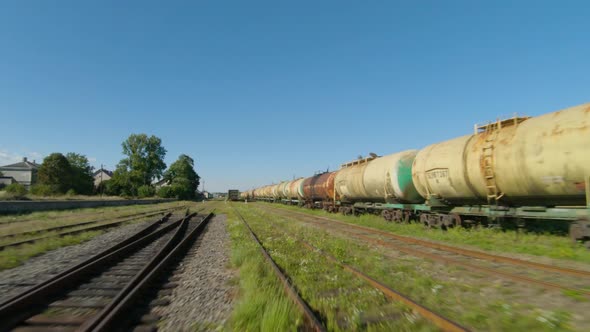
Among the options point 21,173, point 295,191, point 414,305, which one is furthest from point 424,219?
point 21,173

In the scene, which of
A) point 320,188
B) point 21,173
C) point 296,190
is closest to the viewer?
point 320,188

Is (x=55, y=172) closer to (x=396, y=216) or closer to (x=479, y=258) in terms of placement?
(x=396, y=216)

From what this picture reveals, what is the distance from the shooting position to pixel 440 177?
36.5 feet

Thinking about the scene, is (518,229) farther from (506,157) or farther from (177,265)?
(177,265)

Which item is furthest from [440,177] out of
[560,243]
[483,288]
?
[483,288]

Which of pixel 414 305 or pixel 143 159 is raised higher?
pixel 143 159

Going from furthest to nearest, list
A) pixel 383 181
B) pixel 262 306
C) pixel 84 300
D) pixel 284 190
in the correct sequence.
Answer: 1. pixel 284 190
2. pixel 383 181
3. pixel 84 300
4. pixel 262 306

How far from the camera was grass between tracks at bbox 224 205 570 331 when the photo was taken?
3.82 meters

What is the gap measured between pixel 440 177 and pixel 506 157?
263 cm

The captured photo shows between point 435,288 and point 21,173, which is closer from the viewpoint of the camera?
point 435,288

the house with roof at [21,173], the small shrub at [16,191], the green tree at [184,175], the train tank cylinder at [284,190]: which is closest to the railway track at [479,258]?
the train tank cylinder at [284,190]

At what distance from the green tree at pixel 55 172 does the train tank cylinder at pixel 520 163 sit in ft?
203

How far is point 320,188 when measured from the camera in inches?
981

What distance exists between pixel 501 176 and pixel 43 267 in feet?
40.2
